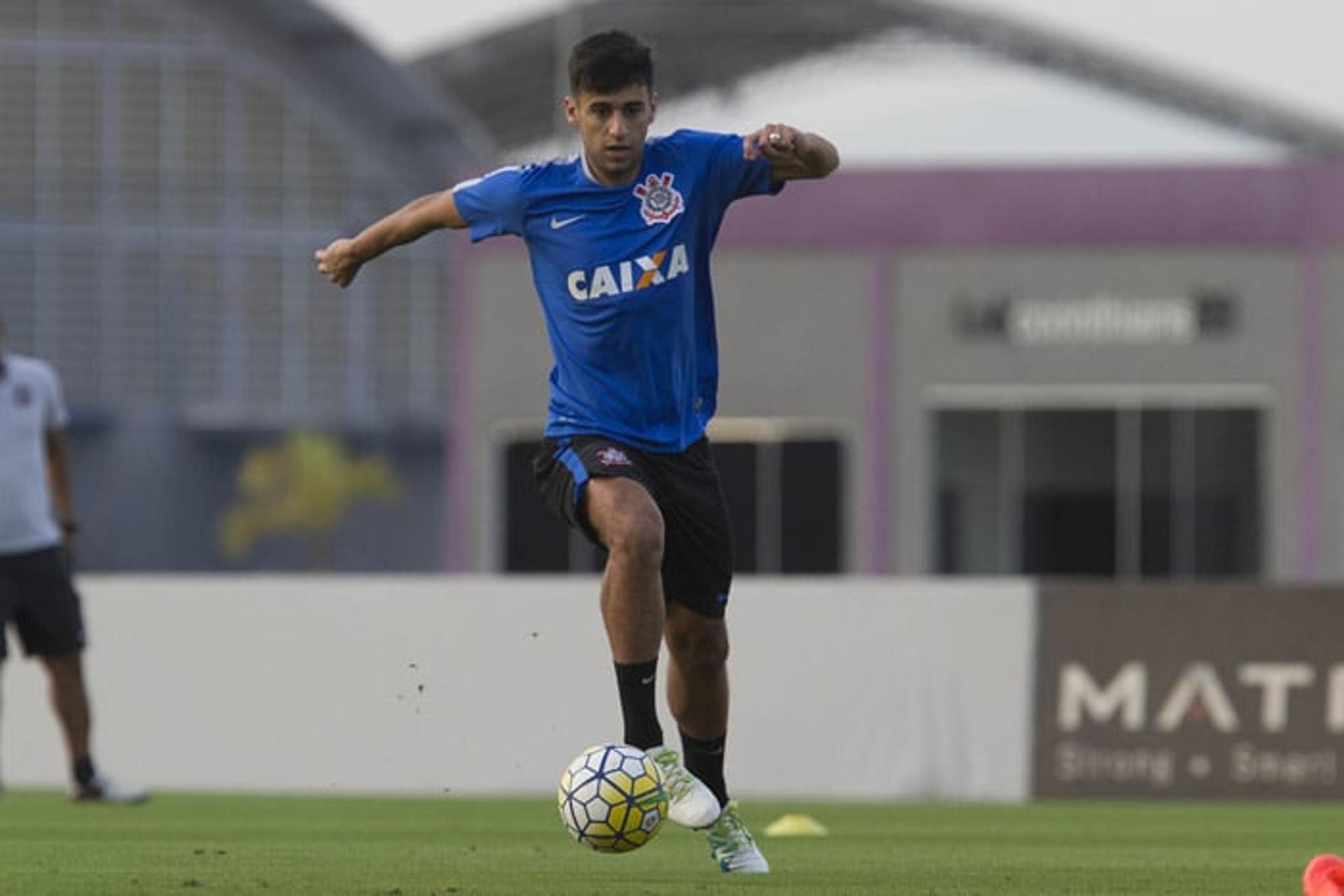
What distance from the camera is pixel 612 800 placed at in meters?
8.98

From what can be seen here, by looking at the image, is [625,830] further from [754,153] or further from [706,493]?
[754,153]

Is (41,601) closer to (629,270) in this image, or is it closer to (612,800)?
(629,270)

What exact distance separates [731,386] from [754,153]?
106ft

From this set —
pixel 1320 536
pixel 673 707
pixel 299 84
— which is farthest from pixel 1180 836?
pixel 299 84

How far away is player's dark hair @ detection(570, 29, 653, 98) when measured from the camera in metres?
9.13

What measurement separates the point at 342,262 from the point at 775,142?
4.21 ft

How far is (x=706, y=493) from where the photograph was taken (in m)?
9.53

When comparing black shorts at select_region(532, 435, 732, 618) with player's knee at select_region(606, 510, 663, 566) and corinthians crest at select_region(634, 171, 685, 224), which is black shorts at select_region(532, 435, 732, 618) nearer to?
player's knee at select_region(606, 510, 663, 566)

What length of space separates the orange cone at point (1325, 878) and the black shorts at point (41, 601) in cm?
748

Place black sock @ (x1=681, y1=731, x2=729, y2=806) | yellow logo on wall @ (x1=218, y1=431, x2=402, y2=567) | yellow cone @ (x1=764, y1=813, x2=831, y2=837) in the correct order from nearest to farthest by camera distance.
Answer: black sock @ (x1=681, y1=731, x2=729, y2=806)
yellow cone @ (x1=764, y1=813, x2=831, y2=837)
yellow logo on wall @ (x1=218, y1=431, x2=402, y2=567)

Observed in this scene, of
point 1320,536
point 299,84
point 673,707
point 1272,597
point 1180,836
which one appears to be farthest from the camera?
point 299,84

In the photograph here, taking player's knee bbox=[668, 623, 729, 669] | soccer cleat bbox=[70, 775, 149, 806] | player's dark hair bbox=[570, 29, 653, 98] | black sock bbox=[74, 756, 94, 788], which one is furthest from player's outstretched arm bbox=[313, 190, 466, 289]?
soccer cleat bbox=[70, 775, 149, 806]

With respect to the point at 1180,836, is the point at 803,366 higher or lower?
higher

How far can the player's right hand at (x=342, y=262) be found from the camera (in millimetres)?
9492
